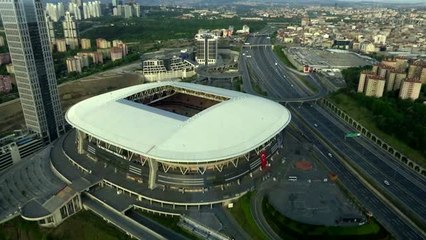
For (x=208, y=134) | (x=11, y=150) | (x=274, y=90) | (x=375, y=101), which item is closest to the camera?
(x=208, y=134)

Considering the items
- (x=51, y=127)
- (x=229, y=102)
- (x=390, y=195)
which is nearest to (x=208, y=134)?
(x=229, y=102)

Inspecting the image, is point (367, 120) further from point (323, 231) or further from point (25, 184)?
point (25, 184)

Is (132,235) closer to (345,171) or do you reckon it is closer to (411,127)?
(345,171)

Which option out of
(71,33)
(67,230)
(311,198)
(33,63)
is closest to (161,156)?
(67,230)

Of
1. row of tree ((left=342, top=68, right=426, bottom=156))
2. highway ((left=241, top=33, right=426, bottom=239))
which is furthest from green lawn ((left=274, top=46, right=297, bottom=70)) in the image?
row of tree ((left=342, top=68, right=426, bottom=156))

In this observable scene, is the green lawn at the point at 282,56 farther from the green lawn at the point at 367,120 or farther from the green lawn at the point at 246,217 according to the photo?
the green lawn at the point at 246,217

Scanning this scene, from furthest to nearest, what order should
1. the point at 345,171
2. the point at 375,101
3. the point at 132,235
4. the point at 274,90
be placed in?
the point at 274,90, the point at 375,101, the point at 345,171, the point at 132,235

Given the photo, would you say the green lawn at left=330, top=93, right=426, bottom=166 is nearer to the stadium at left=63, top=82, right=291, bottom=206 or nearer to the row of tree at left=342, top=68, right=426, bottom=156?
the row of tree at left=342, top=68, right=426, bottom=156
